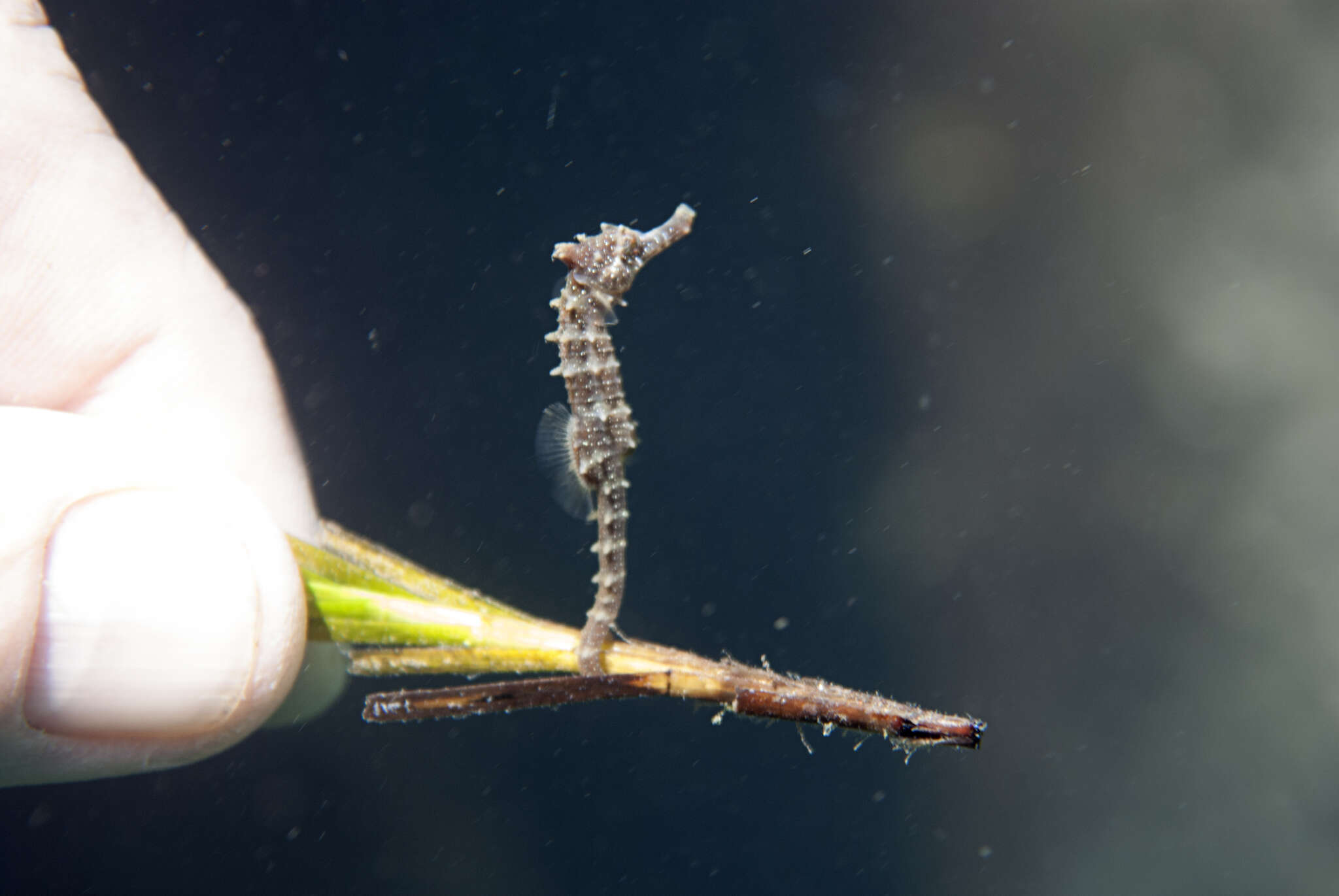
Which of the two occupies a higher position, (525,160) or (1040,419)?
(525,160)

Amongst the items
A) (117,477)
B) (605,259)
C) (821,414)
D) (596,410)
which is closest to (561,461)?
(596,410)

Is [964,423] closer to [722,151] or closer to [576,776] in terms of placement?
[722,151]

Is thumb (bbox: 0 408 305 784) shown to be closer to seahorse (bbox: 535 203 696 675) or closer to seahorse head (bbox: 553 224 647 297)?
seahorse (bbox: 535 203 696 675)

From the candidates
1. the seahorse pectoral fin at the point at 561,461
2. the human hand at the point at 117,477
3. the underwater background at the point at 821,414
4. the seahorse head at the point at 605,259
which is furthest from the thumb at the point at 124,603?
the underwater background at the point at 821,414

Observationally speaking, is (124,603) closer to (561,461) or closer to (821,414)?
(561,461)

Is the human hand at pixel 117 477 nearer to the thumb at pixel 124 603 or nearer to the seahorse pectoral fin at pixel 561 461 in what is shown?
the thumb at pixel 124 603

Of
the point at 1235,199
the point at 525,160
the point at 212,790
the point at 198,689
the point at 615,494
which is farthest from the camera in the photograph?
the point at 212,790

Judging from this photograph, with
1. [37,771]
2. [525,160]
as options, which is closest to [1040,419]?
[525,160]
